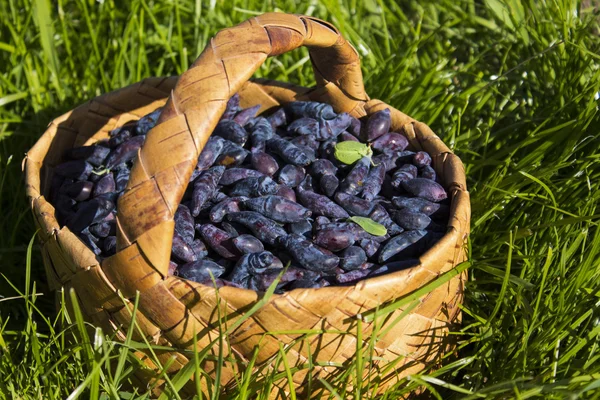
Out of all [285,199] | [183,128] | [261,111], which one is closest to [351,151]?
[285,199]

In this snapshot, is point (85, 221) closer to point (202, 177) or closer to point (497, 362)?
point (202, 177)

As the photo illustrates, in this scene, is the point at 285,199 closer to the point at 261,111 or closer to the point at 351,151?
the point at 351,151

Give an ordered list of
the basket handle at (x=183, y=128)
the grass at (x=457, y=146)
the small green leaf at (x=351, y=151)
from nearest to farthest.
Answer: the basket handle at (x=183, y=128)
the grass at (x=457, y=146)
the small green leaf at (x=351, y=151)

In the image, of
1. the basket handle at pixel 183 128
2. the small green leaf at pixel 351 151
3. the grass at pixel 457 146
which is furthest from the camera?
the small green leaf at pixel 351 151

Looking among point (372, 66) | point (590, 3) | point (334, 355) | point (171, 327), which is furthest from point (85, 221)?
point (590, 3)

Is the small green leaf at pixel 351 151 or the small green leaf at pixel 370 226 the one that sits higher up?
the small green leaf at pixel 351 151

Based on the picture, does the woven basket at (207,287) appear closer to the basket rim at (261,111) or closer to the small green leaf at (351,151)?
the basket rim at (261,111)

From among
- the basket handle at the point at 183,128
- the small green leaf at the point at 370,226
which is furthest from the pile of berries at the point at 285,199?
the basket handle at the point at 183,128

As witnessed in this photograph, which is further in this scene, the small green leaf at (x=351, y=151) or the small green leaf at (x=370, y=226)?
the small green leaf at (x=351, y=151)
